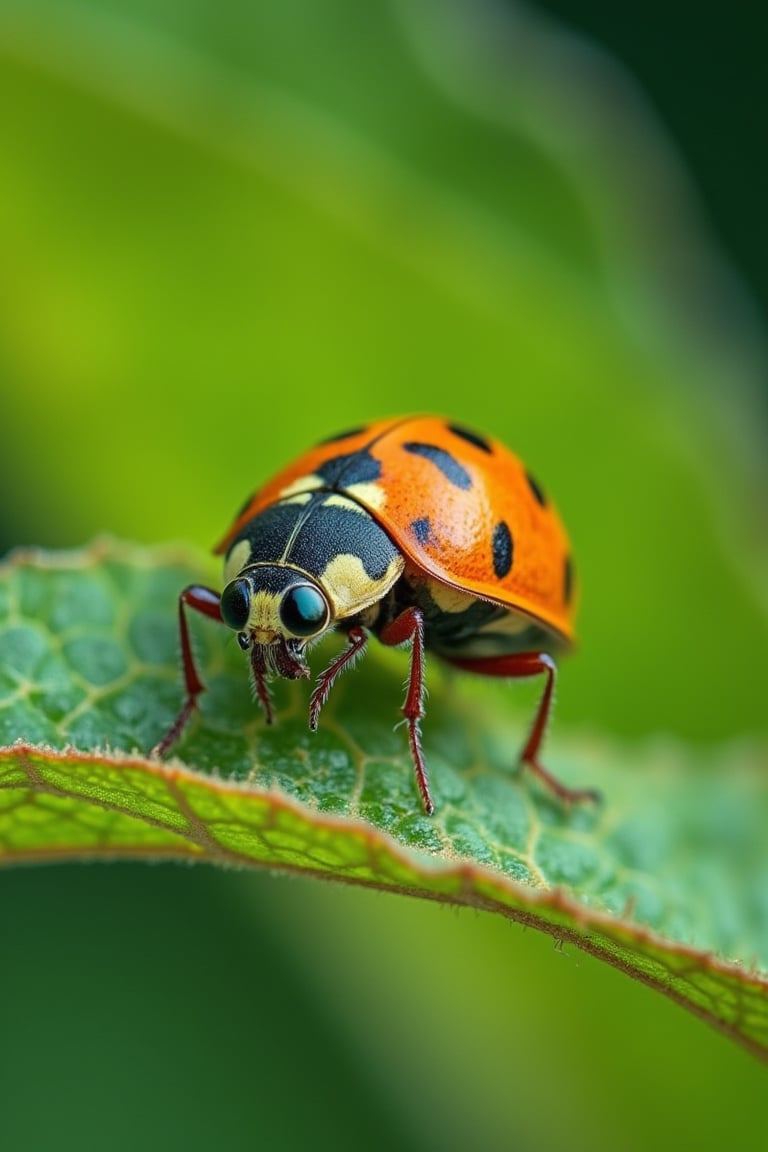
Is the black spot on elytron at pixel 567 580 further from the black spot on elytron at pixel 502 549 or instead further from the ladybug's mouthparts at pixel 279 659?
the ladybug's mouthparts at pixel 279 659

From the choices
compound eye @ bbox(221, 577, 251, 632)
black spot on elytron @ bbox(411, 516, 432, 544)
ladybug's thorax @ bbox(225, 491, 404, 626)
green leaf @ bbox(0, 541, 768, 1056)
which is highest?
black spot on elytron @ bbox(411, 516, 432, 544)

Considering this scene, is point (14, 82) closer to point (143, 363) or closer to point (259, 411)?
point (143, 363)

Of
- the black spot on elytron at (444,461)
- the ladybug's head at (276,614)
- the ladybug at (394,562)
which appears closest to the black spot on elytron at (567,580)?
the ladybug at (394,562)

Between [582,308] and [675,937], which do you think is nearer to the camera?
[675,937]

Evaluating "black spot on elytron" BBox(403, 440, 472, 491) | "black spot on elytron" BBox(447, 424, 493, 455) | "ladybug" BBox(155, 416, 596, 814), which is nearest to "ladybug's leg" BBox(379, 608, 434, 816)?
"ladybug" BBox(155, 416, 596, 814)

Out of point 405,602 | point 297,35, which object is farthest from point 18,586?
point 297,35

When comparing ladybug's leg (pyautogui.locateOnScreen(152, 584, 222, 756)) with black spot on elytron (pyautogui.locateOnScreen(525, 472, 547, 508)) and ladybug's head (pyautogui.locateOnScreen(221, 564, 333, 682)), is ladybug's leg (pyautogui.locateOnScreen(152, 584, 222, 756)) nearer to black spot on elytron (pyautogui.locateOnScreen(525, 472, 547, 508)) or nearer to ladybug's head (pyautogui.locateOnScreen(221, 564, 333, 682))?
ladybug's head (pyautogui.locateOnScreen(221, 564, 333, 682))

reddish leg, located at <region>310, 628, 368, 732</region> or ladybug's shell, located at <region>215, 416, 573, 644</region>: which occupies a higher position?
ladybug's shell, located at <region>215, 416, 573, 644</region>

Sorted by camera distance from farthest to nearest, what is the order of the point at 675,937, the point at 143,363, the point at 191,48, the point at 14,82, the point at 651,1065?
the point at 191,48 < the point at 143,363 < the point at 14,82 < the point at 651,1065 < the point at 675,937
